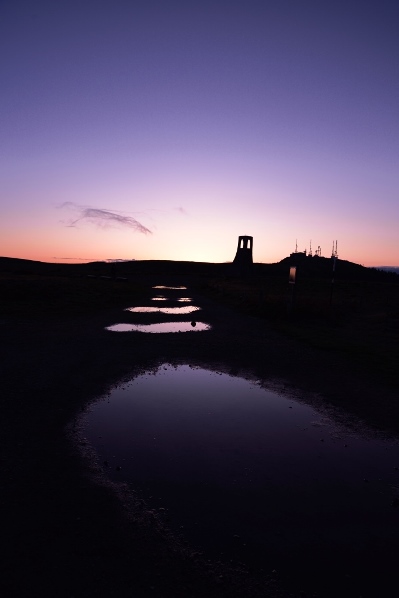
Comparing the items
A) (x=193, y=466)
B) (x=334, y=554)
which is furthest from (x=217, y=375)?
(x=334, y=554)

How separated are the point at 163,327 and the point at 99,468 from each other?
45.8 feet

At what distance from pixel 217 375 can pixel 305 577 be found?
720 centimetres

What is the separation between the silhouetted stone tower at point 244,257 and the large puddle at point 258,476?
7607cm

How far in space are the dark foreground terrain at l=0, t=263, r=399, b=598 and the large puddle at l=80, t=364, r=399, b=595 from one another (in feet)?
0.52

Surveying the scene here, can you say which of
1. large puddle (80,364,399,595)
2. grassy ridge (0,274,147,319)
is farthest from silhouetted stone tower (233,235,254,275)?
large puddle (80,364,399,595)

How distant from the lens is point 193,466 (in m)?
5.70

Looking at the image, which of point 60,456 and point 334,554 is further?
point 60,456

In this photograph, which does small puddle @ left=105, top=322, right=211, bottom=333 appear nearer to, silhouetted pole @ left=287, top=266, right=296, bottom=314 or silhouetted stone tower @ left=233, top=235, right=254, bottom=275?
silhouetted pole @ left=287, top=266, right=296, bottom=314

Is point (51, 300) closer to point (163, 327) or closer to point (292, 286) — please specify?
point (163, 327)

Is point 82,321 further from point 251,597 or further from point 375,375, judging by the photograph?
point 251,597

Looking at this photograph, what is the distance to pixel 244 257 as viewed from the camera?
278 ft

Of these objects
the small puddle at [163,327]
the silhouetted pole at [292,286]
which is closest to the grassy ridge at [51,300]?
the small puddle at [163,327]

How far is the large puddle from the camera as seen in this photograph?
13.5 feet

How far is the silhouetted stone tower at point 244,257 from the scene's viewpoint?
84119 millimetres
